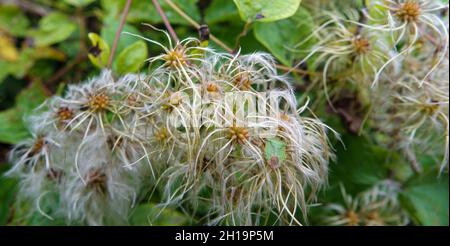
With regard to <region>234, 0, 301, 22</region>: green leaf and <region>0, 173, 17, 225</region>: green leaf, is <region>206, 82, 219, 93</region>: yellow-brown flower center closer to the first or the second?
<region>234, 0, 301, 22</region>: green leaf

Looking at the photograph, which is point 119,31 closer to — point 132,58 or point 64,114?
point 132,58

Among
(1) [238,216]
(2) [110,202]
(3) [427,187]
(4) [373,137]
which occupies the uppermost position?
(4) [373,137]

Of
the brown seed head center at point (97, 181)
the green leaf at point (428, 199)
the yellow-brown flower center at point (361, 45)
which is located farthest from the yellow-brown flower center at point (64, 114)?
the green leaf at point (428, 199)

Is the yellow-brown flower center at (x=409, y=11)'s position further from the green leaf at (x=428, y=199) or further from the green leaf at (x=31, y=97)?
the green leaf at (x=31, y=97)

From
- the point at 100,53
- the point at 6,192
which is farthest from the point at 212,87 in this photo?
the point at 6,192

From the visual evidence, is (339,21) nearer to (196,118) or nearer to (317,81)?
(317,81)
